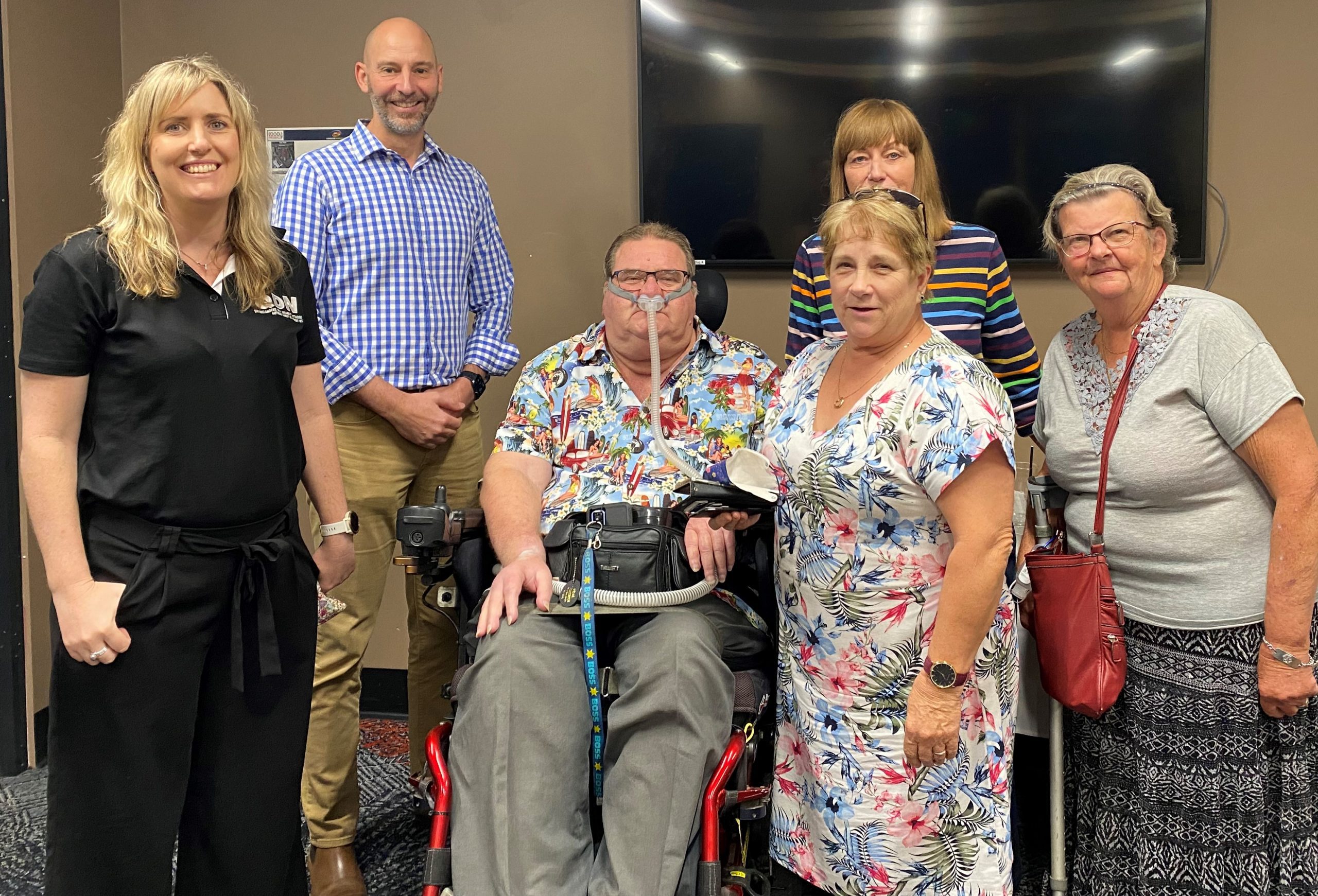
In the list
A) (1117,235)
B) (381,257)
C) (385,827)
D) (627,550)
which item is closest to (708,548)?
(627,550)

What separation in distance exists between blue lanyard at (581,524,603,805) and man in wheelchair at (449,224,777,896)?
11mm

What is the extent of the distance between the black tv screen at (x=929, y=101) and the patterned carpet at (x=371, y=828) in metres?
1.65

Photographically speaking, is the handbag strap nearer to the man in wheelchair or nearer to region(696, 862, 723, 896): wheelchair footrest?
the man in wheelchair

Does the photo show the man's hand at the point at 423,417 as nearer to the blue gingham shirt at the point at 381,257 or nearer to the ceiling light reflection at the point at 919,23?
the blue gingham shirt at the point at 381,257

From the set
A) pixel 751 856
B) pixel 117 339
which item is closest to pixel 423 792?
pixel 751 856

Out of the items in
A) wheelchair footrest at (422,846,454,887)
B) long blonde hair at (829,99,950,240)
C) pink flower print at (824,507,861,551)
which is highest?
long blonde hair at (829,99,950,240)

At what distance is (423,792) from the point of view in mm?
1929

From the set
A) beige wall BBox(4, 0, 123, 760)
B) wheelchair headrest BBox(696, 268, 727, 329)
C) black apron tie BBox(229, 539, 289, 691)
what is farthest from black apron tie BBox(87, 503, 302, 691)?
beige wall BBox(4, 0, 123, 760)

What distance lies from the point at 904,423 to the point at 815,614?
1.12ft

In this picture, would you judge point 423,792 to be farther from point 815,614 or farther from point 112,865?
point 815,614

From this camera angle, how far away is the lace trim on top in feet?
5.98

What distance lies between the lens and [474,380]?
260 cm

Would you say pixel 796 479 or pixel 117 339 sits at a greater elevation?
pixel 117 339

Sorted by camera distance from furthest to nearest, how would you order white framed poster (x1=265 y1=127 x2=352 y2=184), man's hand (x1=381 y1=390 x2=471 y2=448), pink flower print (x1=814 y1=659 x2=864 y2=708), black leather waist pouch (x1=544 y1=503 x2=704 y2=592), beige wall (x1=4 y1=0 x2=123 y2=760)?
white framed poster (x1=265 y1=127 x2=352 y2=184) → beige wall (x1=4 y1=0 x2=123 y2=760) → man's hand (x1=381 y1=390 x2=471 y2=448) → black leather waist pouch (x1=544 y1=503 x2=704 y2=592) → pink flower print (x1=814 y1=659 x2=864 y2=708)
